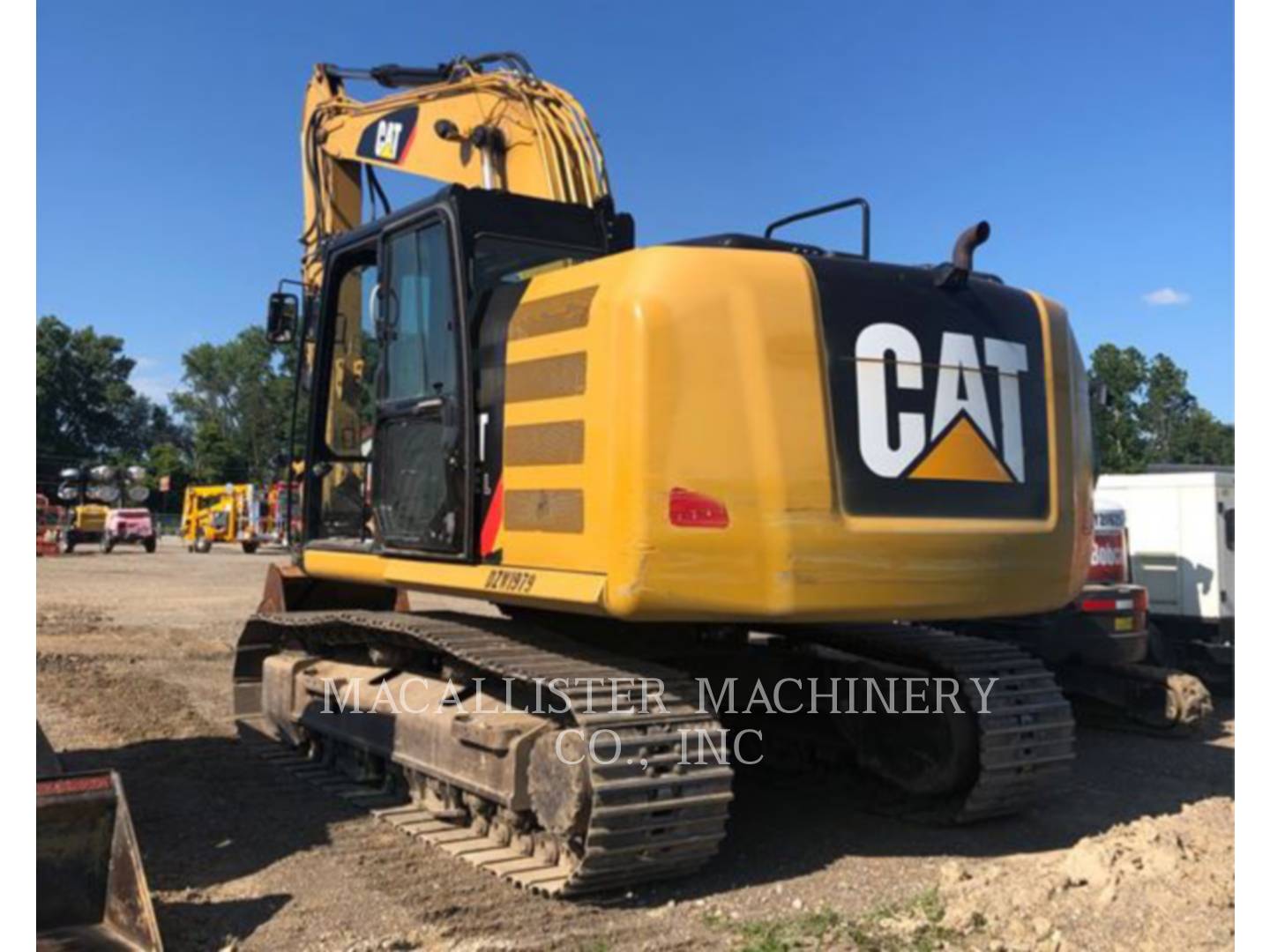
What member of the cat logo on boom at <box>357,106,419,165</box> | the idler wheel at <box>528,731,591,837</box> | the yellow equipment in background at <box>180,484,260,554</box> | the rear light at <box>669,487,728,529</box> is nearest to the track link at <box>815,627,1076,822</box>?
the rear light at <box>669,487,728,529</box>

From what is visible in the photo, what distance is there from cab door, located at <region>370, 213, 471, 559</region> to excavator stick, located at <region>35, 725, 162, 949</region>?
1.76 meters

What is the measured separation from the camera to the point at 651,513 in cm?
446

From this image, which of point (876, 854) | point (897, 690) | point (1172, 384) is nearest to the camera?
point (876, 854)

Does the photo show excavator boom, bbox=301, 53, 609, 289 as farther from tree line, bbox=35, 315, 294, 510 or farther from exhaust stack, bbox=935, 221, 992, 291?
tree line, bbox=35, 315, 294, 510

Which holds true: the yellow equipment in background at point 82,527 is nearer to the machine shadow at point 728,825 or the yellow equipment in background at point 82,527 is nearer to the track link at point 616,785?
the machine shadow at point 728,825

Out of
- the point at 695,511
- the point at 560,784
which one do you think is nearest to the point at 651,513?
the point at 695,511

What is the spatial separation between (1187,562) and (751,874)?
6819 mm

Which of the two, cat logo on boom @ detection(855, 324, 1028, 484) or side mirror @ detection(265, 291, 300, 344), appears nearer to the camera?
cat logo on boom @ detection(855, 324, 1028, 484)

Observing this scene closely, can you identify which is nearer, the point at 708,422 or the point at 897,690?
the point at 708,422

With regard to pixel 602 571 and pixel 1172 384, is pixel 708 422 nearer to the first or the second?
pixel 602 571

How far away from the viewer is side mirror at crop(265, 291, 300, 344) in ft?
23.1

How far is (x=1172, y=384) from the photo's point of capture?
237 ft

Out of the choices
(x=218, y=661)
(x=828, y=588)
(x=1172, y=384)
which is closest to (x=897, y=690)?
(x=828, y=588)

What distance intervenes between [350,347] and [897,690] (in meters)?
3.57
